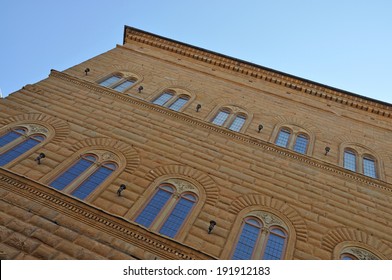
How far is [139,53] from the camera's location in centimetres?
1546

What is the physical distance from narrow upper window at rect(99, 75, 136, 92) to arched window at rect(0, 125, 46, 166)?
11.5 ft

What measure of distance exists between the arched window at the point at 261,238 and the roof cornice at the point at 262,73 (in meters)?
7.72

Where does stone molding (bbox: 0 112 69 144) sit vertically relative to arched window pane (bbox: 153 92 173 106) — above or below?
below

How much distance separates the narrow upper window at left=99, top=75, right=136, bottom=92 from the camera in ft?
41.1

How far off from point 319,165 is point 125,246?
6157 mm

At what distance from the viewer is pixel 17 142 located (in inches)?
355

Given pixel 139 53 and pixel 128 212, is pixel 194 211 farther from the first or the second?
pixel 139 53

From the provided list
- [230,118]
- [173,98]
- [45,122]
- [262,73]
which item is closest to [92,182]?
[45,122]

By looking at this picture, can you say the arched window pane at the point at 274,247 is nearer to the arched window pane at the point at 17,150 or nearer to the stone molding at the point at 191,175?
the stone molding at the point at 191,175

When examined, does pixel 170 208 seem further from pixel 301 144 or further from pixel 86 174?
pixel 301 144

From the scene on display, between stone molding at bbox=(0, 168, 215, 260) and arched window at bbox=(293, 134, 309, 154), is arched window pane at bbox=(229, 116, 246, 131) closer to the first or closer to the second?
arched window at bbox=(293, 134, 309, 154)

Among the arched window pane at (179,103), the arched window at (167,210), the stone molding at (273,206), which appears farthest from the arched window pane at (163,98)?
the stone molding at (273,206)

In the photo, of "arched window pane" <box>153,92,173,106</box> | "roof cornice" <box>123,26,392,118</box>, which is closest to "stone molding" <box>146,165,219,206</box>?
"arched window pane" <box>153,92,173,106</box>

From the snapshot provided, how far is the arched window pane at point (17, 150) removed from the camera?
8.48 metres
